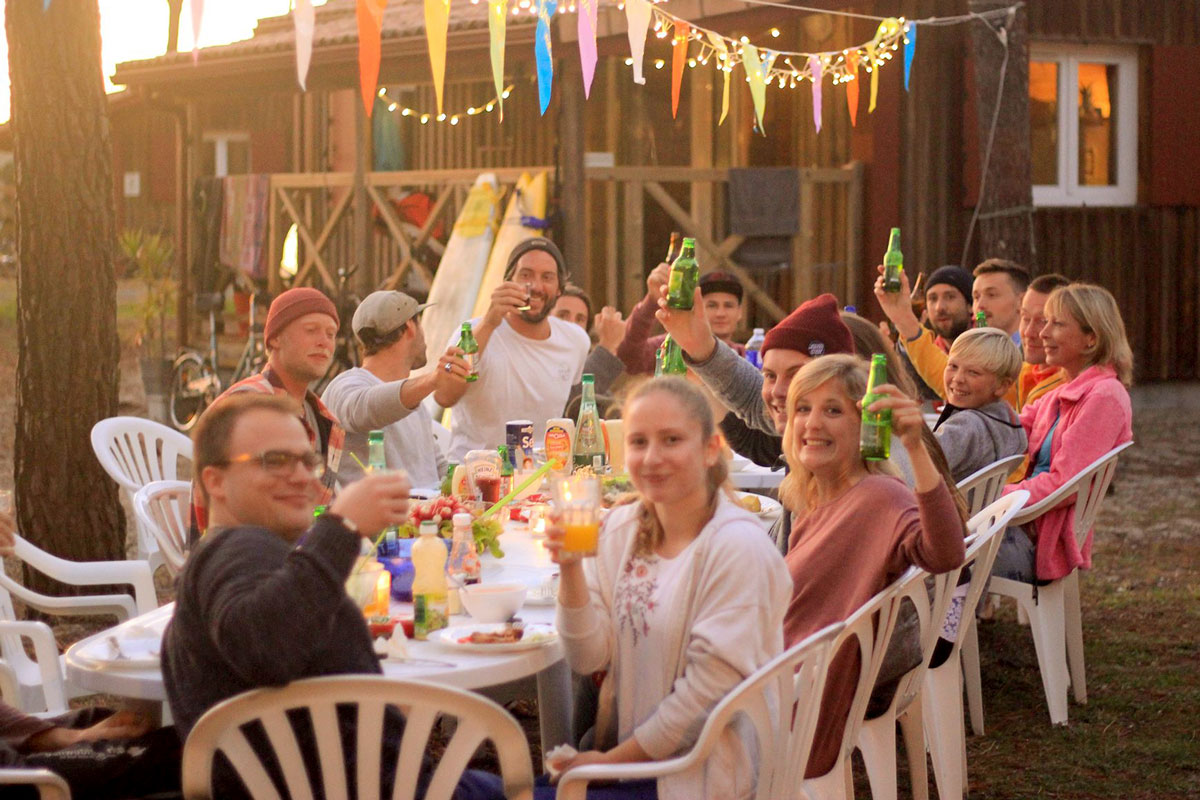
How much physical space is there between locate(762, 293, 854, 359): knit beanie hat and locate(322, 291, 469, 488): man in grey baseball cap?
135 cm

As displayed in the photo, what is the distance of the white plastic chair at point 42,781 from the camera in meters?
2.49

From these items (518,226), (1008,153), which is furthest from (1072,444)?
(518,226)

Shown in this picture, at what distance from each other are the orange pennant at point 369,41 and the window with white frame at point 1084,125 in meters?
9.13

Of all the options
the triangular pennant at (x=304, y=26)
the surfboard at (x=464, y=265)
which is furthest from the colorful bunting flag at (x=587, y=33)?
the surfboard at (x=464, y=265)

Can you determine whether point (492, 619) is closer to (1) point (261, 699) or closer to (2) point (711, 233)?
(1) point (261, 699)

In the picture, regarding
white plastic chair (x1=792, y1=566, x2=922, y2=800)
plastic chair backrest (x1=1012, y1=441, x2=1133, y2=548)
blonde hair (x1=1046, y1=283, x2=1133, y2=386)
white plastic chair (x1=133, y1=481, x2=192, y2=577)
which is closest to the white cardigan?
white plastic chair (x1=792, y1=566, x2=922, y2=800)

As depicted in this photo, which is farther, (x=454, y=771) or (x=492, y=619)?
(x=492, y=619)

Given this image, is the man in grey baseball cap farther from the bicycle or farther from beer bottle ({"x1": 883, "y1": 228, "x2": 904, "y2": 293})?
the bicycle

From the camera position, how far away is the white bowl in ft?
10.2

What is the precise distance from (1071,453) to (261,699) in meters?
3.53

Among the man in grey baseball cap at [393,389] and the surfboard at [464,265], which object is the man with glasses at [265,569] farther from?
the surfboard at [464,265]

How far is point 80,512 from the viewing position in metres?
6.43

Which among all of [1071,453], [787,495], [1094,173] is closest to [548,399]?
[1071,453]

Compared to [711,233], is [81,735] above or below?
below
